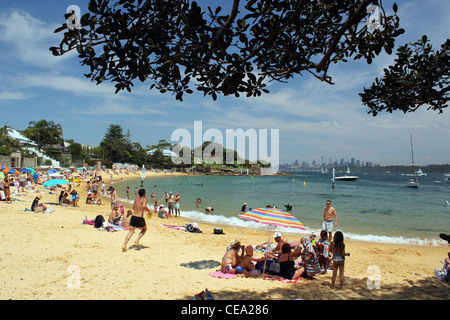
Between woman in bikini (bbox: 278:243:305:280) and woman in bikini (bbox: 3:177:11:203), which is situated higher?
woman in bikini (bbox: 3:177:11:203)

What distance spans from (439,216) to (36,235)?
2566 cm

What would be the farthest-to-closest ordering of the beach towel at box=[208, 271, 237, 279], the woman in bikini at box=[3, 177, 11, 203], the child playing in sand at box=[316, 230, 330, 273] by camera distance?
the woman in bikini at box=[3, 177, 11, 203], the child playing in sand at box=[316, 230, 330, 273], the beach towel at box=[208, 271, 237, 279]

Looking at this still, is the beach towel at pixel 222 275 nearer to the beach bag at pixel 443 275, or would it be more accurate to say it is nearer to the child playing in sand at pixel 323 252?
the child playing in sand at pixel 323 252

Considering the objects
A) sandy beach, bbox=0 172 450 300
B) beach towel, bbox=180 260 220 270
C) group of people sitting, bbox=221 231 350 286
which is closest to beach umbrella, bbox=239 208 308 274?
group of people sitting, bbox=221 231 350 286

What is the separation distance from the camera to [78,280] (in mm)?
4965

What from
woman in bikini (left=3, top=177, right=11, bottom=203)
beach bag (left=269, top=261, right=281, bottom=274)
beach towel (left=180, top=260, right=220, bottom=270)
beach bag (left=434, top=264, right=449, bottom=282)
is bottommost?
beach bag (left=434, top=264, right=449, bottom=282)

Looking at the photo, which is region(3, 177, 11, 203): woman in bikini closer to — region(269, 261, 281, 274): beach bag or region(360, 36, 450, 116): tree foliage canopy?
region(269, 261, 281, 274): beach bag

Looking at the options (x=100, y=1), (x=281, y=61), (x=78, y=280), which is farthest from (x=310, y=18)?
(x=78, y=280)

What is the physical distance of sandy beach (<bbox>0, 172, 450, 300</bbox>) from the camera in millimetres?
4645

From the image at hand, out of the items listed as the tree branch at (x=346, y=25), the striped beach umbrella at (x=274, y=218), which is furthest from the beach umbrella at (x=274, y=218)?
the tree branch at (x=346, y=25)

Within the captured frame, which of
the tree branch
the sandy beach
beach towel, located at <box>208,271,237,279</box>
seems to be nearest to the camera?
the tree branch

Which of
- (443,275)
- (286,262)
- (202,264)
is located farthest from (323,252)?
(202,264)

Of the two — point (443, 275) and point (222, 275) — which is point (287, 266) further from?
point (443, 275)
